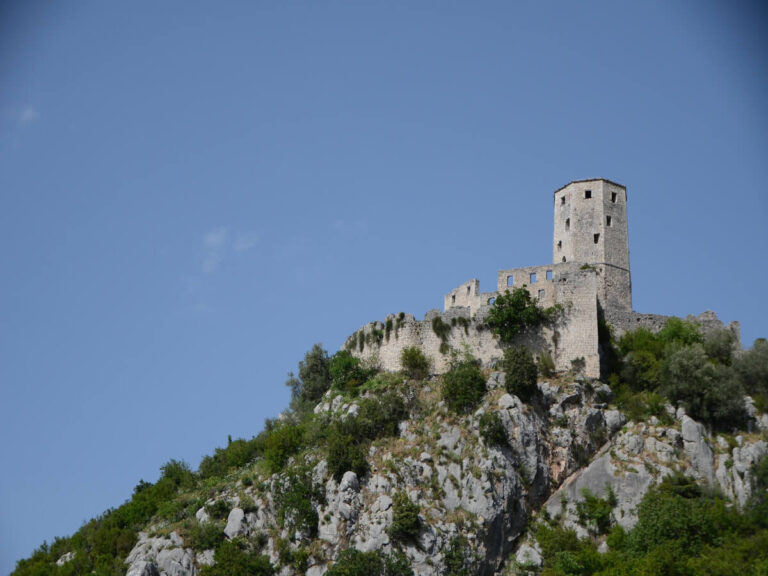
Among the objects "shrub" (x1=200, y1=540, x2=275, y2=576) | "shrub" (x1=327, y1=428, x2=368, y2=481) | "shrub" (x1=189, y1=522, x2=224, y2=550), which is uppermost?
"shrub" (x1=327, y1=428, x2=368, y2=481)

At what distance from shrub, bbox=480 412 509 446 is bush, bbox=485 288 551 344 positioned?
593cm

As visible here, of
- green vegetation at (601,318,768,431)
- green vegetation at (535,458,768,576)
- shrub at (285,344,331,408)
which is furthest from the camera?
shrub at (285,344,331,408)

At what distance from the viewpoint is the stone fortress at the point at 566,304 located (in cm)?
6016

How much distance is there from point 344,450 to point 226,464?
959 centimetres

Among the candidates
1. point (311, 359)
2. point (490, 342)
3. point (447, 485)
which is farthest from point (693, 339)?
point (311, 359)

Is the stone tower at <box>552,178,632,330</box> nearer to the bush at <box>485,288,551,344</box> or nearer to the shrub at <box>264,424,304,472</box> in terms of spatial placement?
the bush at <box>485,288,551,344</box>

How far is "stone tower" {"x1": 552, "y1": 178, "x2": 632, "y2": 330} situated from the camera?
2530 inches

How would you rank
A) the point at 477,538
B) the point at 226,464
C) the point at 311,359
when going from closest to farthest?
1. the point at 477,538
2. the point at 226,464
3. the point at 311,359

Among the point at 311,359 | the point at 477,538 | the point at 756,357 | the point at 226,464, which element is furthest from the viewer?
the point at 311,359

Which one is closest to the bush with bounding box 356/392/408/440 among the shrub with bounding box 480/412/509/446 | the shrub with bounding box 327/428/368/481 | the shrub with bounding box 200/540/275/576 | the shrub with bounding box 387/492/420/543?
the shrub with bounding box 327/428/368/481

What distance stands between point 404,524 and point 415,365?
10973mm

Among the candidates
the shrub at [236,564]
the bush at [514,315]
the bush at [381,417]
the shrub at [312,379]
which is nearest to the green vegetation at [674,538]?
the bush at [381,417]

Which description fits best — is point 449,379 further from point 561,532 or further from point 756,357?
point 756,357

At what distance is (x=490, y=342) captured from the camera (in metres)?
61.3
